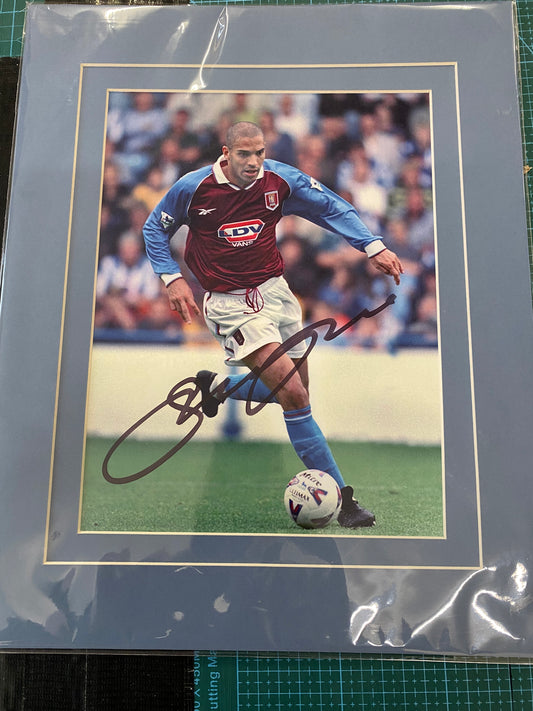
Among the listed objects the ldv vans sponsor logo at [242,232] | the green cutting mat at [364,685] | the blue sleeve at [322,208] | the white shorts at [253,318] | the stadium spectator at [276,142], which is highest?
the stadium spectator at [276,142]

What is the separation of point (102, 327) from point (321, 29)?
0.75 metres

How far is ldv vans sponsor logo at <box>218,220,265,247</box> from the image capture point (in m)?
1.15

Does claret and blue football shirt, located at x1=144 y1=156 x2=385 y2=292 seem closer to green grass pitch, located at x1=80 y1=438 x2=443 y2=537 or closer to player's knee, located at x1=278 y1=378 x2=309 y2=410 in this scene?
player's knee, located at x1=278 y1=378 x2=309 y2=410

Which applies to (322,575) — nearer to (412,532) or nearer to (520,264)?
(412,532)

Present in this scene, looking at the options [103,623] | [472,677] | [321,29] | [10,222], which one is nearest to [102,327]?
[10,222]

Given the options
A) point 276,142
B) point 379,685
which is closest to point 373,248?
point 276,142

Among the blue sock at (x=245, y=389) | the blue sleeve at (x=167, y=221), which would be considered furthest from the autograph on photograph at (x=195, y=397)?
the blue sleeve at (x=167, y=221)

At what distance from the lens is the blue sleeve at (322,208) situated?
1145 millimetres

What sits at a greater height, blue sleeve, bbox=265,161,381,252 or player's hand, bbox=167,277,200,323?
blue sleeve, bbox=265,161,381,252

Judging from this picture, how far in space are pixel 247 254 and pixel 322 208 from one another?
6.7 inches

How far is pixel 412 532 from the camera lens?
3.43 ft

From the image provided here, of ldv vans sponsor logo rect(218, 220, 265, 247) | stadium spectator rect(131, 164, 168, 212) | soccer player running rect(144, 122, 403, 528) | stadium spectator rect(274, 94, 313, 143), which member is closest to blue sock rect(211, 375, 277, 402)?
soccer player running rect(144, 122, 403, 528)

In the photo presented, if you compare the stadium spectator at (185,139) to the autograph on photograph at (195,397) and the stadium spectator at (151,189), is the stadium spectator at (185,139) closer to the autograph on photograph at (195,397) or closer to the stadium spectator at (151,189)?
the stadium spectator at (151,189)

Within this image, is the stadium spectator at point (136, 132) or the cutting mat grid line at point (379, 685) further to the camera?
the stadium spectator at point (136, 132)
